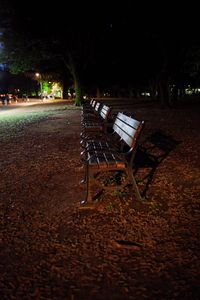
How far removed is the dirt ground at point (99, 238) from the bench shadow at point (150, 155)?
0.06 meters

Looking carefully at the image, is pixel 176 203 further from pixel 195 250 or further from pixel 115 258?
pixel 115 258

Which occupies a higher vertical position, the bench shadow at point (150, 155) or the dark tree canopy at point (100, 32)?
the dark tree canopy at point (100, 32)

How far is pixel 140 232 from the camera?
12.9 ft

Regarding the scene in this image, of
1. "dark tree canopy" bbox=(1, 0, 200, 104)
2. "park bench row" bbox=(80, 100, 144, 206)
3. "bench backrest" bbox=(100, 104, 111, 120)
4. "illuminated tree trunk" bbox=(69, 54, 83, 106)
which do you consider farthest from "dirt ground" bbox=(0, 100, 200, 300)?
"illuminated tree trunk" bbox=(69, 54, 83, 106)

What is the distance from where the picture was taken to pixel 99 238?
3830 mm

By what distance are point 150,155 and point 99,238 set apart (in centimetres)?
444

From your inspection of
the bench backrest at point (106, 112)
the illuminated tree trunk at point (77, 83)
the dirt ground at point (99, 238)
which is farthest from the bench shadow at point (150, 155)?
the illuminated tree trunk at point (77, 83)

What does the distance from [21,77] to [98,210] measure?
105m

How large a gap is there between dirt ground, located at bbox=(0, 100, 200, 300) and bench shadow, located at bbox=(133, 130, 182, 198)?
6 centimetres

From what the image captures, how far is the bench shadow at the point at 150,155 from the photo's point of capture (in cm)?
606

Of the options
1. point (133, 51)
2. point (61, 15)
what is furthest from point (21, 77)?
point (61, 15)

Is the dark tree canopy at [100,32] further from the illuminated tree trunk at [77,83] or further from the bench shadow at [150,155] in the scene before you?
the bench shadow at [150,155]

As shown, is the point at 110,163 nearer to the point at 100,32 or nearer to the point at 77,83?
the point at 100,32

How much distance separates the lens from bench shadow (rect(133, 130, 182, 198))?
6062 millimetres
